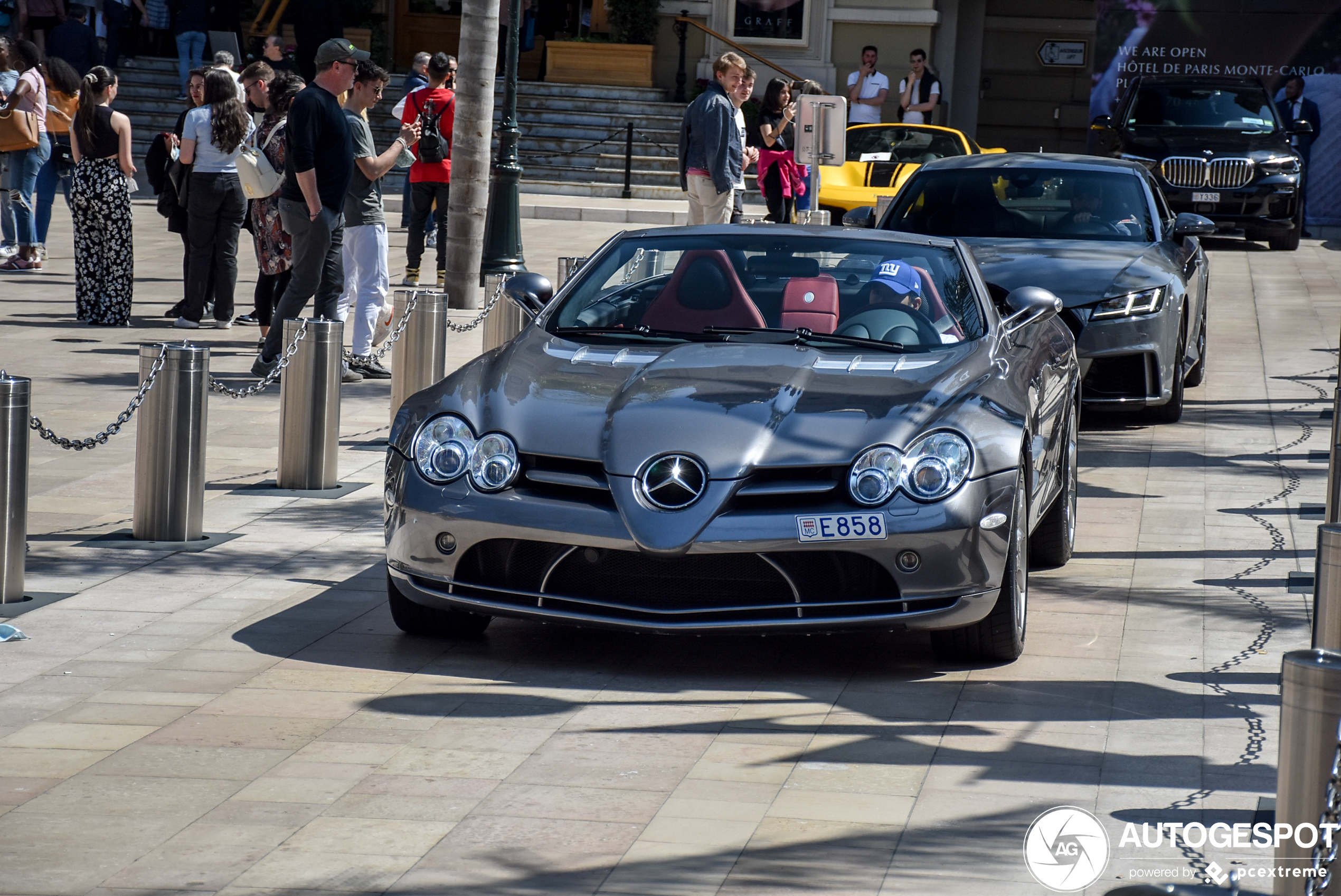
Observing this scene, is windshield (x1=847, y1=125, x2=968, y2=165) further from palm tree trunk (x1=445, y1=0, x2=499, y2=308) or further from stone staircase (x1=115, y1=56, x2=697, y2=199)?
palm tree trunk (x1=445, y1=0, x2=499, y2=308)

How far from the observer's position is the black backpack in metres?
16.4

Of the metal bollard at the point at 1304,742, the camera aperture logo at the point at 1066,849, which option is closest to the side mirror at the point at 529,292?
the camera aperture logo at the point at 1066,849

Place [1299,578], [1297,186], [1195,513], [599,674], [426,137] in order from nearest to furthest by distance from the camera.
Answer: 1. [599,674]
2. [1299,578]
3. [1195,513]
4. [426,137]
5. [1297,186]

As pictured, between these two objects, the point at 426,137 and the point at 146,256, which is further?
the point at 146,256

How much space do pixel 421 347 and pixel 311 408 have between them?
56.1 inches

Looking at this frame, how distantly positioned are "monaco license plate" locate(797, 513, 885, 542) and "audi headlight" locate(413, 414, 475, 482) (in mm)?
1118

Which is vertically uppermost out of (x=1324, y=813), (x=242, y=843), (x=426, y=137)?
(x=426, y=137)

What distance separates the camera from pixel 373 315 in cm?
1155

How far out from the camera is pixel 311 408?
28.0 ft

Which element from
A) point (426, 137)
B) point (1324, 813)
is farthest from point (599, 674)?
point (426, 137)

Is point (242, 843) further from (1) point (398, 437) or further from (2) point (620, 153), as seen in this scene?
(2) point (620, 153)

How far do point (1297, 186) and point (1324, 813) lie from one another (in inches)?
824

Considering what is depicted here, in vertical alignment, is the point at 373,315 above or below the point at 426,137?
below

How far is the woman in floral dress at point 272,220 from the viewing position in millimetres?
11875
